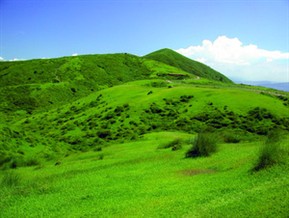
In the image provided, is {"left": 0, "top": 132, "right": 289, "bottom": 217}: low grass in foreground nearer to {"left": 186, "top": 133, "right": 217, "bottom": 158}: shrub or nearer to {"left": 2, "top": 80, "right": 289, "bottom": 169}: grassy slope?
{"left": 186, "top": 133, "right": 217, "bottom": 158}: shrub

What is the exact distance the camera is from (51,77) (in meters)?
136

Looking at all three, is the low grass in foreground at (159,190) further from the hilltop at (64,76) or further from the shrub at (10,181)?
the hilltop at (64,76)

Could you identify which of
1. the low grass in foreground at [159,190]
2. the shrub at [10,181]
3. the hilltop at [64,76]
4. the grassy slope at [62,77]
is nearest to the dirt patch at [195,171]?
the low grass in foreground at [159,190]

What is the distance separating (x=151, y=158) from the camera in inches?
1147

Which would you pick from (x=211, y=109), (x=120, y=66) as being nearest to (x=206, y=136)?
(x=211, y=109)

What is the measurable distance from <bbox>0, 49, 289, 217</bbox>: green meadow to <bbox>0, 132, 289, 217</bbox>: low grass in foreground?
6 cm

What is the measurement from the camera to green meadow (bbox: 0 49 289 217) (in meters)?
15.9

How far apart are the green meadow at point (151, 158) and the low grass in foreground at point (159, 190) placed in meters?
0.06

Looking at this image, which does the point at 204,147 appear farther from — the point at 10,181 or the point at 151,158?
the point at 10,181

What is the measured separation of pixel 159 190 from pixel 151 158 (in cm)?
1055

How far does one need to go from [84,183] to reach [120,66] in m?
142

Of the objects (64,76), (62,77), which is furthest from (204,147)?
(64,76)

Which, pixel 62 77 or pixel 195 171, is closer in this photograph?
pixel 195 171

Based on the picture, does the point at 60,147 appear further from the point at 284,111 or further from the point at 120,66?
the point at 120,66
